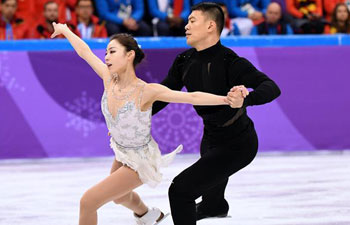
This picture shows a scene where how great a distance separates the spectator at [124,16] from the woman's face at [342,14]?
226cm

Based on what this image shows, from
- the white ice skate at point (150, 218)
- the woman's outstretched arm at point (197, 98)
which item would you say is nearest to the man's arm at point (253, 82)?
the woman's outstretched arm at point (197, 98)

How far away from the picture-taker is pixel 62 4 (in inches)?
342

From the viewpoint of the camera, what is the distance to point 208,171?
3.85 meters

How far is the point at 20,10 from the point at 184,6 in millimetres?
1969

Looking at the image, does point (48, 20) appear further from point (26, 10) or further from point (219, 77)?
point (219, 77)

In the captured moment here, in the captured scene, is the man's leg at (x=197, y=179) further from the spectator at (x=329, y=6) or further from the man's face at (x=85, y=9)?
the spectator at (x=329, y=6)

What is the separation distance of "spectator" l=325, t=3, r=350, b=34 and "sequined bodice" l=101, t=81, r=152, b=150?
17.6 ft

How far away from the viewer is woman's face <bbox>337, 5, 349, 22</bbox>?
8.84 meters

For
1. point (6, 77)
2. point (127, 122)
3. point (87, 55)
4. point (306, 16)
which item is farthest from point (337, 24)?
point (127, 122)

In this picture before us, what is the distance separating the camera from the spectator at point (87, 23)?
8.48m

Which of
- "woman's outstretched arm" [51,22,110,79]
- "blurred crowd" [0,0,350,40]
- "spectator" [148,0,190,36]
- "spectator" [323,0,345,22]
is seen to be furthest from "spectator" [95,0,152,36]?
"woman's outstretched arm" [51,22,110,79]

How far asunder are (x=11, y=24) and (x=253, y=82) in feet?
16.7

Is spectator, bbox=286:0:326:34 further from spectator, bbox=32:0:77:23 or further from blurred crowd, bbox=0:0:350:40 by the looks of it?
spectator, bbox=32:0:77:23

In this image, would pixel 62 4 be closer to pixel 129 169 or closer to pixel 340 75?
pixel 340 75
